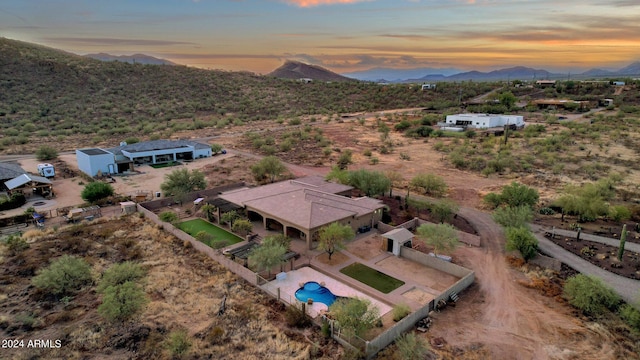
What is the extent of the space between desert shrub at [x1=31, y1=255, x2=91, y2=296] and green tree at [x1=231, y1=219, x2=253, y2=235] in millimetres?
8885

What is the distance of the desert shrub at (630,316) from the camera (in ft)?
57.2

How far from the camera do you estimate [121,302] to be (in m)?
17.7

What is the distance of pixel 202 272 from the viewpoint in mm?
22406

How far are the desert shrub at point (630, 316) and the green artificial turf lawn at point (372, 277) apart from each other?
33.0ft

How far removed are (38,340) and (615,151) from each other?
62246 mm

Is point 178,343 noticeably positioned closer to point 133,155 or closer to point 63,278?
point 63,278

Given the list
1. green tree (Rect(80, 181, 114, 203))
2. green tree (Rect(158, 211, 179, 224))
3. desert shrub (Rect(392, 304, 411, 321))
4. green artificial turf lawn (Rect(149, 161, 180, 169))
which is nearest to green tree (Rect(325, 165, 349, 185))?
green tree (Rect(158, 211, 179, 224))

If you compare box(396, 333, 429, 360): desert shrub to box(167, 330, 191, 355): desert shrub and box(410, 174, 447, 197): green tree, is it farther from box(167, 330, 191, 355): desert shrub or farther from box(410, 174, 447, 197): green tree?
box(410, 174, 447, 197): green tree

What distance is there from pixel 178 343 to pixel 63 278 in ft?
29.6

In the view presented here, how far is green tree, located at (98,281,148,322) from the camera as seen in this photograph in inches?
688

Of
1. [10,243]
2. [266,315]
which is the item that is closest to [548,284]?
[266,315]

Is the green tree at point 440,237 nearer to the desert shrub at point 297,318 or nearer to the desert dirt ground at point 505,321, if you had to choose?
the desert dirt ground at point 505,321

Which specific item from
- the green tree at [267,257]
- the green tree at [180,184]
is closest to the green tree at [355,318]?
the green tree at [267,257]

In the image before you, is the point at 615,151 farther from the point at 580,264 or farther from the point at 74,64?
the point at 74,64
